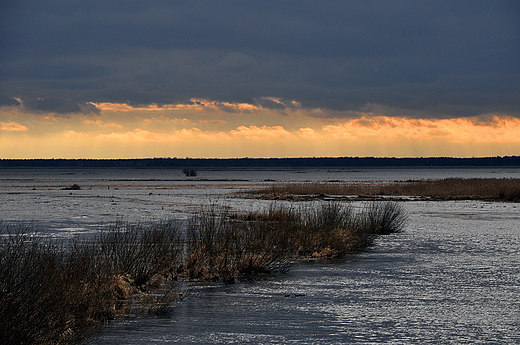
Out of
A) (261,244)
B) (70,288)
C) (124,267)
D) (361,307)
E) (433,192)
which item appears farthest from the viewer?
(433,192)

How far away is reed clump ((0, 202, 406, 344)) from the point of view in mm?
8164

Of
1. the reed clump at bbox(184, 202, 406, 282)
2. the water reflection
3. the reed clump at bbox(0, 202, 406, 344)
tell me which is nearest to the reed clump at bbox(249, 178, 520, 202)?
the reed clump at bbox(184, 202, 406, 282)

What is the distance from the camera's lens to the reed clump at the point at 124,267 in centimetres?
816

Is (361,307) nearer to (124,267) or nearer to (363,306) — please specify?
(363,306)

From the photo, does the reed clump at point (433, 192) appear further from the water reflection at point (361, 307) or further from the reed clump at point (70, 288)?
the reed clump at point (70, 288)

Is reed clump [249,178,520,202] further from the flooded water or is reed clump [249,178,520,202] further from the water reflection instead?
the water reflection

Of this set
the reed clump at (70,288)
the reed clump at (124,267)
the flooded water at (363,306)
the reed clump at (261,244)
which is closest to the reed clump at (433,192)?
the reed clump at (261,244)

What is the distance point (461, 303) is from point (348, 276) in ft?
13.9

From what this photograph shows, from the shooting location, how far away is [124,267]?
13.6 meters

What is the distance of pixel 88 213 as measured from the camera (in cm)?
3956

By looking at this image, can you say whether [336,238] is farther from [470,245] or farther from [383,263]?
[470,245]

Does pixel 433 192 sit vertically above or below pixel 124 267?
below

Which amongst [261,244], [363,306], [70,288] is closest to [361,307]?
[363,306]

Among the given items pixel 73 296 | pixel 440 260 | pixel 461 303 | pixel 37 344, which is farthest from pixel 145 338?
pixel 440 260
